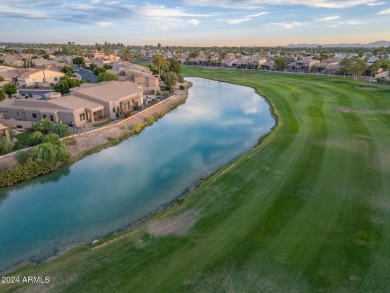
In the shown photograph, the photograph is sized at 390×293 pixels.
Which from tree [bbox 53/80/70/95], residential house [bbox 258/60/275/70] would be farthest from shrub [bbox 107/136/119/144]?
residential house [bbox 258/60/275/70]

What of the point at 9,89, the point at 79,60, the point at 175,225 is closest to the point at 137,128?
the point at 175,225

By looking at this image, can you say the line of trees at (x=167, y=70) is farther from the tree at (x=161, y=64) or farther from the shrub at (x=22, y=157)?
the shrub at (x=22, y=157)

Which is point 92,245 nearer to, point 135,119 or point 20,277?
point 20,277

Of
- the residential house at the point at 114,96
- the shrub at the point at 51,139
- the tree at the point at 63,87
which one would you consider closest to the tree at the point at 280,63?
the residential house at the point at 114,96

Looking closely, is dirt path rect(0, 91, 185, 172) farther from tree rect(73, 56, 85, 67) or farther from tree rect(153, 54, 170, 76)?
tree rect(73, 56, 85, 67)

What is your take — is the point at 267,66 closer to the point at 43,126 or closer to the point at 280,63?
the point at 280,63

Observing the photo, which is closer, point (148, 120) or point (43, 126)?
point (43, 126)
